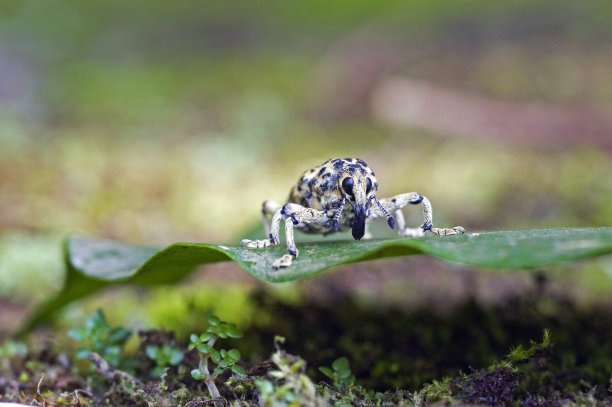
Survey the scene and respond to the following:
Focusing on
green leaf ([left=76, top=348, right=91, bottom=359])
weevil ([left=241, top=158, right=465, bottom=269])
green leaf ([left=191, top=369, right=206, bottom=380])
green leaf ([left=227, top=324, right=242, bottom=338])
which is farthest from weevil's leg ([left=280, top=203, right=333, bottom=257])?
green leaf ([left=76, top=348, right=91, bottom=359])

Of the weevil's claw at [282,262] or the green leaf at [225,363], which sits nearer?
the weevil's claw at [282,262]

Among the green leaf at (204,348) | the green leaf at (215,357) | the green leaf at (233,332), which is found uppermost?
the green leaf at (233,332)

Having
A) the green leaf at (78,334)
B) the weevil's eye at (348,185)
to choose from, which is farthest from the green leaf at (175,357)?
the weevil's eye at (348,185)

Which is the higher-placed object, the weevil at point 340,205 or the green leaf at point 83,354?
the weevil at point 340,205

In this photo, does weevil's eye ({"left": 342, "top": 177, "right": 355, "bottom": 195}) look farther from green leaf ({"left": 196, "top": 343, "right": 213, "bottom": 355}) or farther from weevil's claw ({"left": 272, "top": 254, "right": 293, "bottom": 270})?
green leaf ({"left": 196, "top": 343, "right": 213, "bottom": 355})

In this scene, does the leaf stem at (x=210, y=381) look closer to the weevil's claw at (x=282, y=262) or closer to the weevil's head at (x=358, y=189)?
the weevil's claw at (x=282, y=262)
